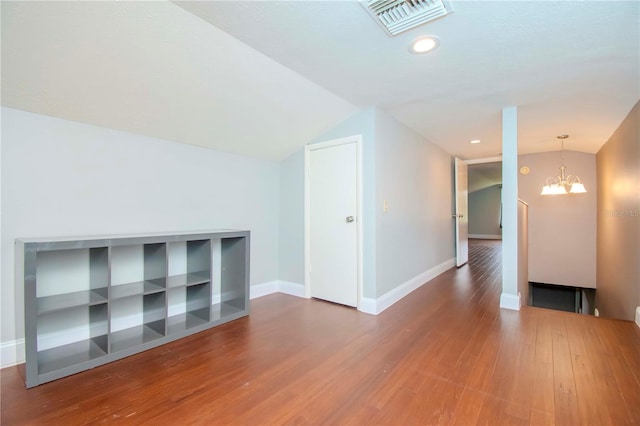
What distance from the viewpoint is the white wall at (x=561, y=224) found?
201 inches

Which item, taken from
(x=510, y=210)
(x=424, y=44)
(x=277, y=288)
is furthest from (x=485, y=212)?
(x=424, y=44)

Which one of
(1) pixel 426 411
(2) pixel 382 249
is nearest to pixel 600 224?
(2) pixel 382 249

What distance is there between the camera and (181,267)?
9.36ft

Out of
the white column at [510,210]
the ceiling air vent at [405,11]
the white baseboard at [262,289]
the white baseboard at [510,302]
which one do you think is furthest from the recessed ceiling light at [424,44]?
the white baseboard at [262,289]

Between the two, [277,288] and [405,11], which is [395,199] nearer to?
[277,288]

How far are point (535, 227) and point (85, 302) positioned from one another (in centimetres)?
667

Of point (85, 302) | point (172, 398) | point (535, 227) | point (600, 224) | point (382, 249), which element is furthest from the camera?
point (535, 227)

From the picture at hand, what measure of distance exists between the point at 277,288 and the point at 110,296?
2.06 m

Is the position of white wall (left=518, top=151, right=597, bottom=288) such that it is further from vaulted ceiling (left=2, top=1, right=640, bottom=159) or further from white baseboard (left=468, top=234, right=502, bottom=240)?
white baseboard (left=468, top=234, right=502, bottom=240)

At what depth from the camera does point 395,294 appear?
137 inches

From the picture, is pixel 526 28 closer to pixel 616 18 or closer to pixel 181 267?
pixel 616 18

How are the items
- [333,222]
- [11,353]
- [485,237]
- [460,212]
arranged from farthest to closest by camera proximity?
[485,237] < [460,212] < [333,222] < [11,353]

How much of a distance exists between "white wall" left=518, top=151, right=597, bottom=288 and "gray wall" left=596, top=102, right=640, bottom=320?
0.30 m

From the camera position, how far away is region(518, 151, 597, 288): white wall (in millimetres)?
5113
